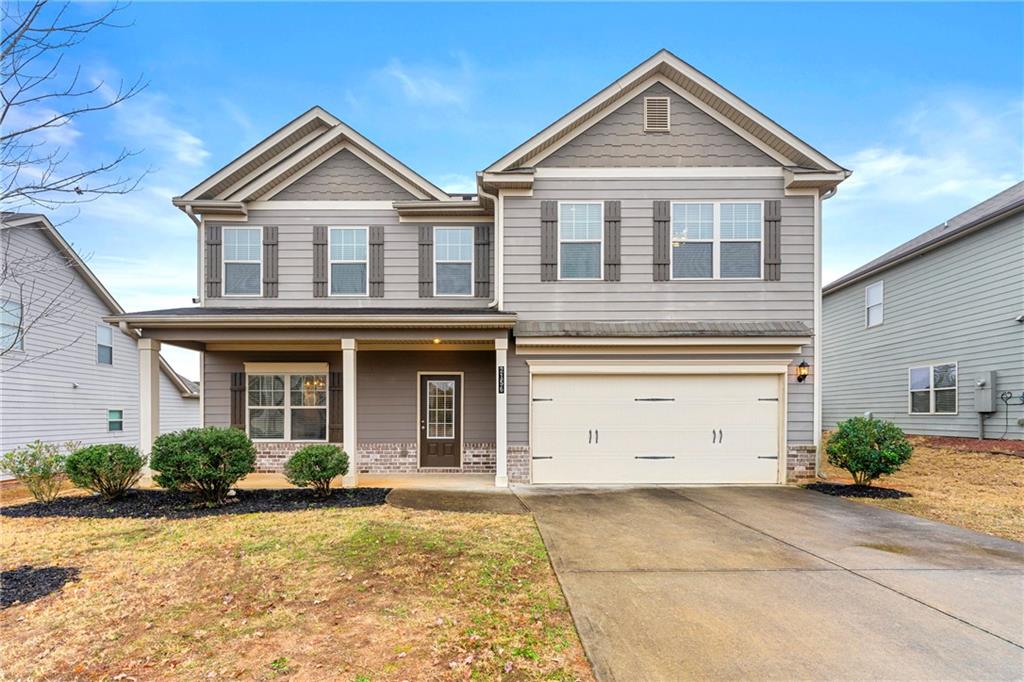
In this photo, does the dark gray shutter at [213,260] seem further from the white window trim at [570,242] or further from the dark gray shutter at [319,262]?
the white window trim at [570,242]

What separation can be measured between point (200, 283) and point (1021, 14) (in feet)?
54.9

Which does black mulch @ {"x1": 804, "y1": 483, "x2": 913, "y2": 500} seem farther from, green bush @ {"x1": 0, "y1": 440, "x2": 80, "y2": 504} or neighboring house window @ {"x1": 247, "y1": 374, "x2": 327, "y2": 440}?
green bush @ {"x1": 0, "y1": 440, "x2": 80, "y2": 504}

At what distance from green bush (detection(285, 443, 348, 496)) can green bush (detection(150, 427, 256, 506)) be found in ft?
2.16

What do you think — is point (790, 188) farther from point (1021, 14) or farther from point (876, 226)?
point (876, 226)

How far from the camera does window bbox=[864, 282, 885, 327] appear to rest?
16.1 meters

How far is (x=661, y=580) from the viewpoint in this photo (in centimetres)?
486

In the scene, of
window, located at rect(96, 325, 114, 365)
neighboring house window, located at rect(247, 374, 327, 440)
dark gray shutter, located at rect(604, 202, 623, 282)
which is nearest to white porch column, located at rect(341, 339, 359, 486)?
neighboring house window, located at rect(247, 374, 327, 440)

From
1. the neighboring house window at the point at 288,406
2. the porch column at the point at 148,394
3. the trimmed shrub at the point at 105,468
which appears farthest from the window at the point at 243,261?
the trimmed shrub at the point at 105,468

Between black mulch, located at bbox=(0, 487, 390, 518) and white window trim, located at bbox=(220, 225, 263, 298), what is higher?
white window trim, located at bbox=(220, 225, 263, 298)

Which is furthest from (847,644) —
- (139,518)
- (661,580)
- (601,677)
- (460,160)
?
(460,160)

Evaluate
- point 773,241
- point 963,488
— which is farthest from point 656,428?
point 963,488

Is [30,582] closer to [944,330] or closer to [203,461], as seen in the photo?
[203,461]

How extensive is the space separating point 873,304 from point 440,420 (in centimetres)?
1429

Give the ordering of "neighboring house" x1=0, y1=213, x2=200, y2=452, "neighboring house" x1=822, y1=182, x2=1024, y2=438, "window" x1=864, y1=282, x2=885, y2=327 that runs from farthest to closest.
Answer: "window" x1=864, y1=282, x2=885, y2=327
"neighboring house" x1=0, y1=213, x2=200, y2=452
"neighboring house" x1=822, y1=182, x2=1024, y2=438
